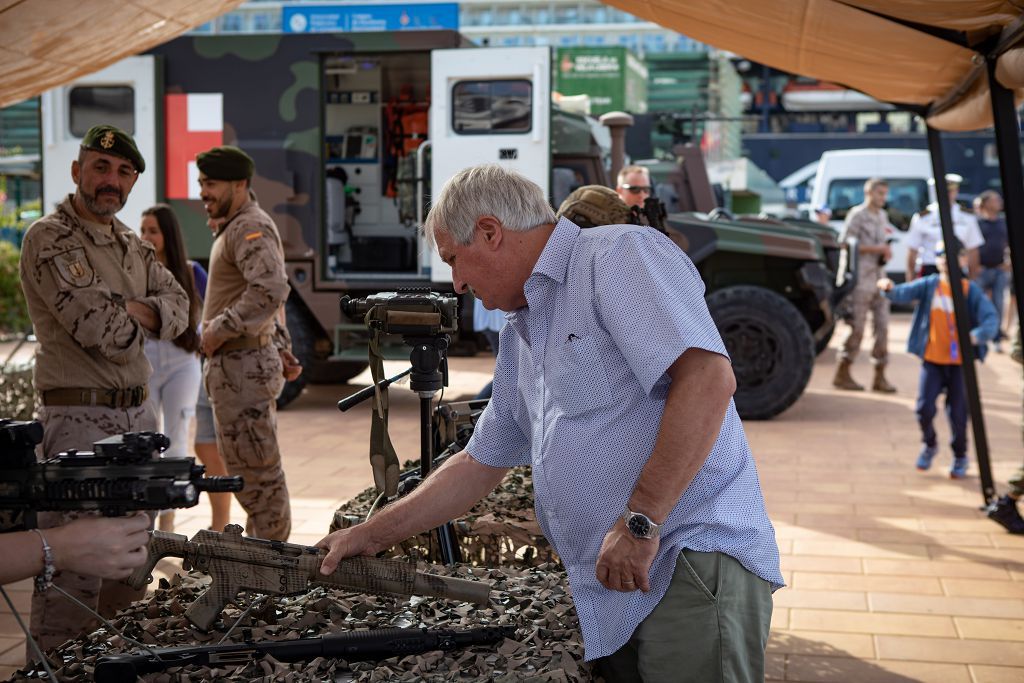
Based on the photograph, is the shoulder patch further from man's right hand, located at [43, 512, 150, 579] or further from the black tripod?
man's right hand, located at [43, 512, 150, 579]

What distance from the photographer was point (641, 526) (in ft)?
7.05

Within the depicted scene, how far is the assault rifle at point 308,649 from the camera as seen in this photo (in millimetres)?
2275

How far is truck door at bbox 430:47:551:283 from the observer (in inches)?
351

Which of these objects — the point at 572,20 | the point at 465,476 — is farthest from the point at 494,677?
the point at 572,20

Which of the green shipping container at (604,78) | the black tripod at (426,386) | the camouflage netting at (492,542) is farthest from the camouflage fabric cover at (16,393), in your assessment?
the green shipping container at (604,78)

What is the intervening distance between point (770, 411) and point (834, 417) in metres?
0.72

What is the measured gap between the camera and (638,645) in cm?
233

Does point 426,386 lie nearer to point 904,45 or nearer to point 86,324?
point 86,324

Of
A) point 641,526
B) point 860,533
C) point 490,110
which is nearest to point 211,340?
point 641,526

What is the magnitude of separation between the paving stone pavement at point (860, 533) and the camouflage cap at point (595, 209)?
5.64 ft

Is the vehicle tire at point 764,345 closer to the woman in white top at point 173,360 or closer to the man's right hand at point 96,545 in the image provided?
the woman in white top at point 173,360

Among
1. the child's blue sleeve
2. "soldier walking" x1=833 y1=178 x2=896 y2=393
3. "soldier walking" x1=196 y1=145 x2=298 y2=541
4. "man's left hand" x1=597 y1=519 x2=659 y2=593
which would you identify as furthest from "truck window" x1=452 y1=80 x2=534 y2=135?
"man's left hand" x1=597 y1=519 x2=659 y2=593

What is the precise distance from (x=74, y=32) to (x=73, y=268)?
2.76ft

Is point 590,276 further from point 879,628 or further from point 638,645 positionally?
point 879,628
